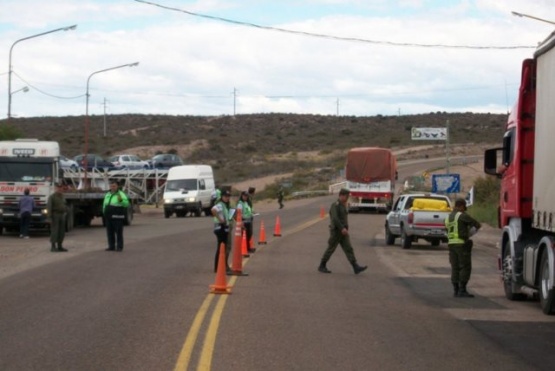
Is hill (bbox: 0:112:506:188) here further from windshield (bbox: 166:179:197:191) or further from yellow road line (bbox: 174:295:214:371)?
yellow road line (bbox: 174:295:214:371)

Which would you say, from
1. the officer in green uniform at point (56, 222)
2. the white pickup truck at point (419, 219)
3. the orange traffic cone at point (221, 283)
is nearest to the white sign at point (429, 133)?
A: the white pickup truck at point (419, 219)

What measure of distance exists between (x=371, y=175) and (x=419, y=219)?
74.6 ft

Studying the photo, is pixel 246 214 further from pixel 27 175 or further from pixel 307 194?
pixel 307 194

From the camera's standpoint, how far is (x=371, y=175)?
1955 inches

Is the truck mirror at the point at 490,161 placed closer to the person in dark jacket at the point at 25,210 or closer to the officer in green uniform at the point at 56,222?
the officer in green uniform at the point at 56,222

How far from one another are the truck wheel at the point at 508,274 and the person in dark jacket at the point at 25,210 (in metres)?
19.1

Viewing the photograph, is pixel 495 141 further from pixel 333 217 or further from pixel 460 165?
A: pixel 333 217

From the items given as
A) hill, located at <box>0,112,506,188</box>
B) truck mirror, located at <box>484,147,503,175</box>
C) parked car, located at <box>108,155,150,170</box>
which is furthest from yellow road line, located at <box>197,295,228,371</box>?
hill, located at <box>0,112,506,188</box>

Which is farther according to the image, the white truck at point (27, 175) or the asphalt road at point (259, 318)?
the white truck at point (27, 175)

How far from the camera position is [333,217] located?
1911cm

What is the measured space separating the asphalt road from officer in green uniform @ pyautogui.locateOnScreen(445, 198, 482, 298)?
1.21 feet

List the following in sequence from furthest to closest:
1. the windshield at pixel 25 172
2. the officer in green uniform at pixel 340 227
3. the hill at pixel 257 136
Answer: the hill at pixel 257 136 < the windshield at pixel 25 172 < the officer in green uniform at pixel 340 227

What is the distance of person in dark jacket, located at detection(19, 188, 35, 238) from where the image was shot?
100 feet

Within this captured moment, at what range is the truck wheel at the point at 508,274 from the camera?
50.3 ft
